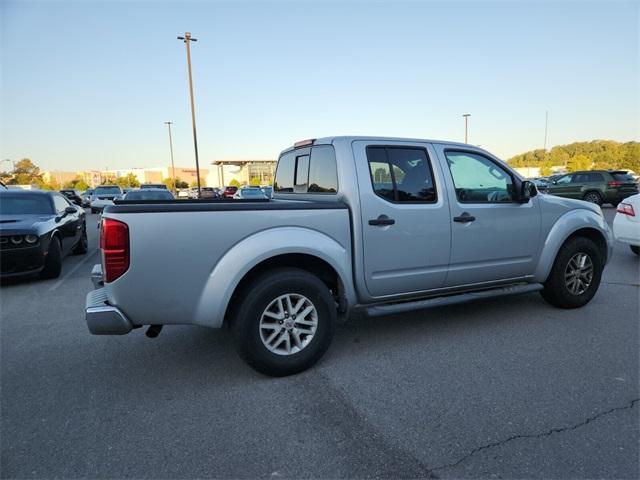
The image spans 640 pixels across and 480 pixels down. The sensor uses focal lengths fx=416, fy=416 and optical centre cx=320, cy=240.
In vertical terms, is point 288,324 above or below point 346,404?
above

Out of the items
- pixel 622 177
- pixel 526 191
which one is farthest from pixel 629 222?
pixel 622 177

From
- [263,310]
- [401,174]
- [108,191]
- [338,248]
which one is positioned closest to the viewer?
[263,310]

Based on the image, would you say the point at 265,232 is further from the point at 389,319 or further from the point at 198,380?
the point at 389,319

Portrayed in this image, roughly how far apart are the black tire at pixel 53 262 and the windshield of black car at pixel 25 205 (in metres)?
0.84

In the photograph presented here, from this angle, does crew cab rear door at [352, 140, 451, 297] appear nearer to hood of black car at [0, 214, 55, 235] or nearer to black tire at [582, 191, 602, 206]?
hood of black car at [0, 214, 55, 235]

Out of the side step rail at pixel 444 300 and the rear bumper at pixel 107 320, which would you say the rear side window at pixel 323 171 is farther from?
the rear bumper at pixel 107 320

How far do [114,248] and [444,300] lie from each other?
288 cm

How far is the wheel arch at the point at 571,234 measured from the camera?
14.9 ft

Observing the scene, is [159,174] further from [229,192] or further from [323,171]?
[323,171]

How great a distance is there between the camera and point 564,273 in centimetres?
470

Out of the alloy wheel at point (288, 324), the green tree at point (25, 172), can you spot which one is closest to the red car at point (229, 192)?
the alloy wheel at point (288, 324)

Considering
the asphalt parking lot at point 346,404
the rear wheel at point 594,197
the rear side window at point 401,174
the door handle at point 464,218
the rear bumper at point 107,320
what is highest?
the rear side window at point 401,174

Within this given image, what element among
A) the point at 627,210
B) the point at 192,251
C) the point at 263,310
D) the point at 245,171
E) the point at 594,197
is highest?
the point at 245,171

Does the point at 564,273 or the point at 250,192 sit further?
the point at 250,192
